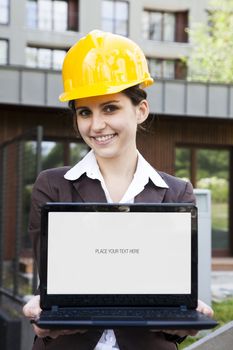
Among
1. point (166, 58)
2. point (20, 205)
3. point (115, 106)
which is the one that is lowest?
point (20, 205)

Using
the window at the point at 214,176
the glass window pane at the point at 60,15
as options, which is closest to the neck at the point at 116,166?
the window at the point at 214,176

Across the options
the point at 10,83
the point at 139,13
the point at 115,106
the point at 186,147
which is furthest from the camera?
the point at 139,13

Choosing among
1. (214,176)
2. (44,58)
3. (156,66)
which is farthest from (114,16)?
(214,176)

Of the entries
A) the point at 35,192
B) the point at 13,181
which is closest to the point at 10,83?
the point at 13,181

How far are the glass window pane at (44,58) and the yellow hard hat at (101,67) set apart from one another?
3099cm

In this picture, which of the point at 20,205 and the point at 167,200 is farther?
the point at 20,205

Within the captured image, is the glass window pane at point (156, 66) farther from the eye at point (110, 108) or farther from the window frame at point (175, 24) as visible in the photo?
the eye at point (110, 108)

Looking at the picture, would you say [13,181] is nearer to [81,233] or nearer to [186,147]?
[81,233]

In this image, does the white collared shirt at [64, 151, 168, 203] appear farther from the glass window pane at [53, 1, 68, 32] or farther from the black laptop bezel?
the glass window pane at [53, 1, 68, 32]

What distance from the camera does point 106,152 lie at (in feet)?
6.92

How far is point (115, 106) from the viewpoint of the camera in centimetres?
207

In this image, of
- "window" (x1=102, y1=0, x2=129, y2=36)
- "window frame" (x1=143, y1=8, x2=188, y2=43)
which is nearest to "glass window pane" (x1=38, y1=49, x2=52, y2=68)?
"window" (x1=102, y1=0, x2=129, y2=36)

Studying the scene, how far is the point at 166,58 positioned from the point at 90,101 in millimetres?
33005

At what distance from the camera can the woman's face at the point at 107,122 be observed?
2.06m
